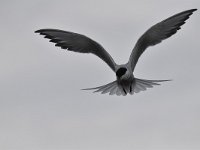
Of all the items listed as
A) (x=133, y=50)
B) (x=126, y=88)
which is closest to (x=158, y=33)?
(x=133, y=50)

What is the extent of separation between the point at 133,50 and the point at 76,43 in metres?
1.23

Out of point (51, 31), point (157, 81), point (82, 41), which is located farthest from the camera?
point (82, 41)

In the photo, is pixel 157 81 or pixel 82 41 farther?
pixel 82 41

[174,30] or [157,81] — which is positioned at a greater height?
[174,30]

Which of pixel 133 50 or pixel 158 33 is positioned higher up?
pixel 158 33

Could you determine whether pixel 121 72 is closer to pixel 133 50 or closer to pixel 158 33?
pixel 133 50

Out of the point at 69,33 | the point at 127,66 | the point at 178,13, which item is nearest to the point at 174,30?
the point at 178,13

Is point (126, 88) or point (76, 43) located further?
point (76, 43)

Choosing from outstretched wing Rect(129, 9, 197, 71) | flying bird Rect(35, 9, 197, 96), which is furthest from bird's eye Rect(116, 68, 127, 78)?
outstretched wing Rect(129, 9, 197, 71)

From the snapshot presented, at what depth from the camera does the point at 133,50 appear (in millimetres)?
9820

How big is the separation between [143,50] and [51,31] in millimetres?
2122

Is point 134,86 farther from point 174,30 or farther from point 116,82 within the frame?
point 174,30

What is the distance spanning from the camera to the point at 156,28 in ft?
32.5

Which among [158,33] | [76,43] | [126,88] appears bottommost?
[126,88]
